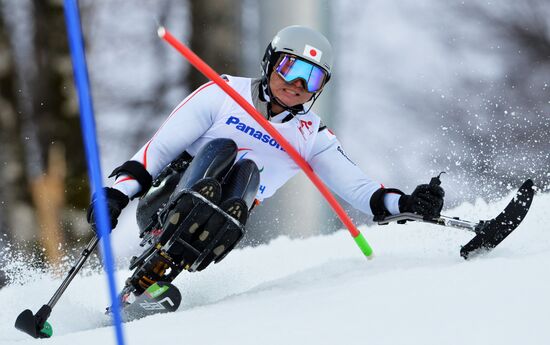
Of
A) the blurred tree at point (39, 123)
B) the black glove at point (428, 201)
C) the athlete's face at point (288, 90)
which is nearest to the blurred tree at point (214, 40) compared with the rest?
the blurred tree at point (39, 123)

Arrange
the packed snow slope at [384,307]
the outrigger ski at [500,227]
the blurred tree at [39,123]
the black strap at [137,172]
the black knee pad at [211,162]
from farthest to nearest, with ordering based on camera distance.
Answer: the blurred tree at [39,123] < the black strap at [137,172] < the black knee pad at [211,162] < the outrigger ski at [500,227] < the packed snow slope at [384,307]

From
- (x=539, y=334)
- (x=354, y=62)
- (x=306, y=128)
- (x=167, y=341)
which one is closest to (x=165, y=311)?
(x=167, y=341)

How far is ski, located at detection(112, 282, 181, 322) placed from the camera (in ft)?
10.8

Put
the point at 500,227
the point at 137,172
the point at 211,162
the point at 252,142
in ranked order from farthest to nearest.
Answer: the point at 252,142, the point at 137,172, the point at 211,162, the point at 500,227

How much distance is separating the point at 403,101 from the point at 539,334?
336 inches

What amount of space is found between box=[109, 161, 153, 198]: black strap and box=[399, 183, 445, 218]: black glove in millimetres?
1077

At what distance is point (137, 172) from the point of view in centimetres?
358

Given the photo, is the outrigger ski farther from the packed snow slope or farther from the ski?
the ski

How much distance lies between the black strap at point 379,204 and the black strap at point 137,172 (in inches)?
37.8

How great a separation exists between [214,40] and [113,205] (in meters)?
5.91

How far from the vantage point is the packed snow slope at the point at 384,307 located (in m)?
2.28

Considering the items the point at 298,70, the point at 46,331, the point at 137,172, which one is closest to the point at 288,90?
the point at 298,70

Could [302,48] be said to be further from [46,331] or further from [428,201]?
[46,331]

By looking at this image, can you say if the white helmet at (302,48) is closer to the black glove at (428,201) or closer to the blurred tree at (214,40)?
the black glove at (428,201)
